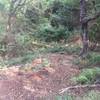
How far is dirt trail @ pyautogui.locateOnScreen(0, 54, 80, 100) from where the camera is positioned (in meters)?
7.06

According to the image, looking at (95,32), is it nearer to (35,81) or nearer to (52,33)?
(52,33)

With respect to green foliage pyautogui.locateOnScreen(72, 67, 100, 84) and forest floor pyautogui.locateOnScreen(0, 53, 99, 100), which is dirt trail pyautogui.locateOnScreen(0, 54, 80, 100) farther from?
green foliage pyautogui.locateOnScreen(72, 67, 100, 84)

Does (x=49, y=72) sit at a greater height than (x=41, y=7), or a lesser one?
lesser

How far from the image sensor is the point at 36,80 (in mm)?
8062

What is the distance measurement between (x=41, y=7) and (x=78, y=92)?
28.8 ft

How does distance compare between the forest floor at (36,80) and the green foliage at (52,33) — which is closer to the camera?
the forest floor at (36,80)

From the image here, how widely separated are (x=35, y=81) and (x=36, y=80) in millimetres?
84

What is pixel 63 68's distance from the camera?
930cm

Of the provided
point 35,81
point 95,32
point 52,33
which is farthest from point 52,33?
point 35,81

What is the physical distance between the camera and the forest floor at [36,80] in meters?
7.08

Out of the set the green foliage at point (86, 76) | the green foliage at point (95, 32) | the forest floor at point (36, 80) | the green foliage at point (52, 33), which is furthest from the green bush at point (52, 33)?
the green foliage at point (86, 76)

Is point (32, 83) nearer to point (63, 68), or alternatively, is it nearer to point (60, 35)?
point (63, 68)

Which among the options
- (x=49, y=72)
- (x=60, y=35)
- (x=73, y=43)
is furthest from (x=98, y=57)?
(x=60, y=35)

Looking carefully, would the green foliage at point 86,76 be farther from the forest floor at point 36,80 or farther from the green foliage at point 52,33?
the green foliage at point 52,33
